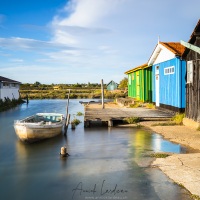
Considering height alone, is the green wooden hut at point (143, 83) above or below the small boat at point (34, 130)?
above

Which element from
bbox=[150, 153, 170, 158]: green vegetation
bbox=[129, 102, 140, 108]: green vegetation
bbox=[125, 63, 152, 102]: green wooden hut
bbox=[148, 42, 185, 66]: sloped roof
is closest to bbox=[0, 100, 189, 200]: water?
bbox=[150, 153, 170, 158]: green vegetation

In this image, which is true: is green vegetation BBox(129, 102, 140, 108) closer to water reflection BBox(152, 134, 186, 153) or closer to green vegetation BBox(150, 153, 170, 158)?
water reflection BBox(152, 134, 186, 153)

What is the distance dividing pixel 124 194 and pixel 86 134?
9587 mm

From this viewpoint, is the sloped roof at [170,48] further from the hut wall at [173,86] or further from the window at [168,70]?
the window at [168,70]

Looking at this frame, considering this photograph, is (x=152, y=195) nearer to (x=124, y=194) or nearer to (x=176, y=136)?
(x=124, y=194)

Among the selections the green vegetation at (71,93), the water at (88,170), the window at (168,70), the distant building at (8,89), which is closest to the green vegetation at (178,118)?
the water at (88,170)

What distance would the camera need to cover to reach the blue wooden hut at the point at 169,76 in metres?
18.3

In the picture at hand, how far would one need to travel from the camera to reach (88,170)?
9578mm

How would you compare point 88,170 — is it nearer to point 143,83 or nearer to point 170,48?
point 170,48

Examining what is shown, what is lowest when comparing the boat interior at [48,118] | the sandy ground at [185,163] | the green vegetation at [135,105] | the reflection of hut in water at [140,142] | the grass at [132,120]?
the reflection of hut in water at [140,142]

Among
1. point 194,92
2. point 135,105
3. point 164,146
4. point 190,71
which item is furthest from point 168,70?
point 164,146

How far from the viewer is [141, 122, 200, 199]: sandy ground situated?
767 centimetres

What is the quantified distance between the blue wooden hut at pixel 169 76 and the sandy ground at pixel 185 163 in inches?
167

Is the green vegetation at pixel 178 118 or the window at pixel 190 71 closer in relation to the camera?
the window at pixel 190 71
